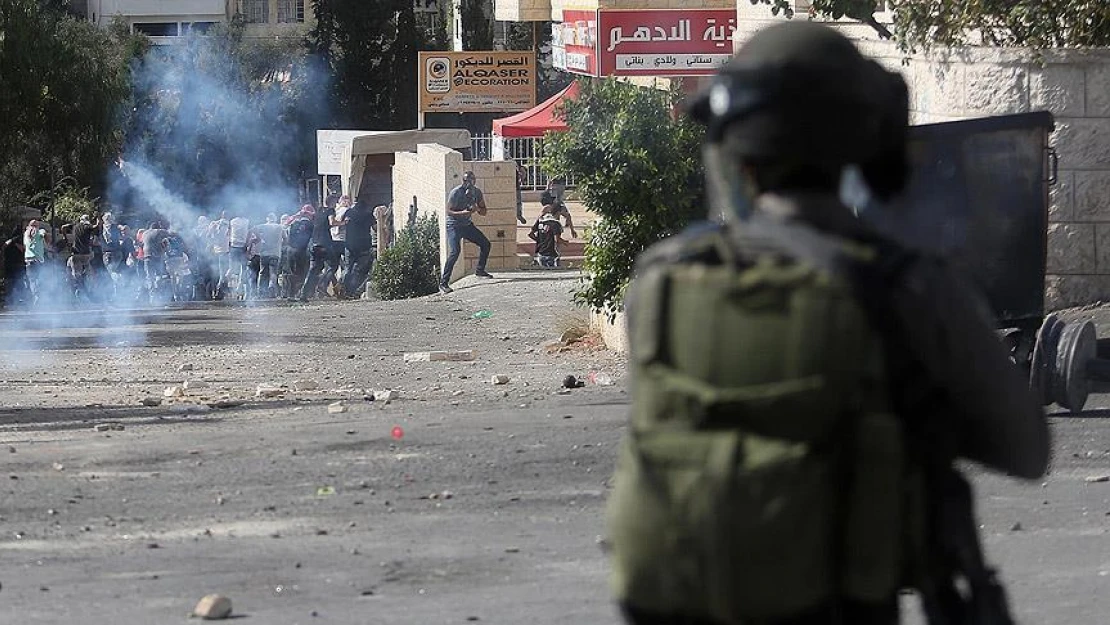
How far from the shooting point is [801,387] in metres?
2.32

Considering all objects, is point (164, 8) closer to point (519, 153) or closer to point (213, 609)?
point (519, 153)

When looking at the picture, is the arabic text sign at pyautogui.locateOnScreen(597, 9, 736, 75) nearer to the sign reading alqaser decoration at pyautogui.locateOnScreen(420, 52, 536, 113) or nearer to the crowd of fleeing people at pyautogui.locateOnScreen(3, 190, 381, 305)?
the crowd of fleeing people at pyautogui.locateOnScreen(3, 190, 381, 305)

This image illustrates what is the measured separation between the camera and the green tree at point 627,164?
14391 mm

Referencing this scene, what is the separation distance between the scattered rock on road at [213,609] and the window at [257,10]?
68172 millimetres

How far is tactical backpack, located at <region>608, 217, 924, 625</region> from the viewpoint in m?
2.33

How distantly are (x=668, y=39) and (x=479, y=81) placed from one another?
1804cm

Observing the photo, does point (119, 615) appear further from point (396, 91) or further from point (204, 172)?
point (396, 91)

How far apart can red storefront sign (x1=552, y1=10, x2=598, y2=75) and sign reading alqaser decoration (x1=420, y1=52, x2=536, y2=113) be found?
11.3 meters

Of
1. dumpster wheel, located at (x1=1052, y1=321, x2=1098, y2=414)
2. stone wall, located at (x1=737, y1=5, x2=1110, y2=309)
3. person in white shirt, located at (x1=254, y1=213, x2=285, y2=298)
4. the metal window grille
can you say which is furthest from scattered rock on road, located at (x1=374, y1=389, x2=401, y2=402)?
the metal window grille

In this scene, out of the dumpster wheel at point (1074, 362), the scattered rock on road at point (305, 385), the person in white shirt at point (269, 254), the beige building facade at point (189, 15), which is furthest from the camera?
the beige building facade at point (189, 15)

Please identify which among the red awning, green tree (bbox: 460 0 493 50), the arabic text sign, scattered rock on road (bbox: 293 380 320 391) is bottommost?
scattered rock on road (bbox: 293 380 320 391)

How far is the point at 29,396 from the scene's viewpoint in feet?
47.8

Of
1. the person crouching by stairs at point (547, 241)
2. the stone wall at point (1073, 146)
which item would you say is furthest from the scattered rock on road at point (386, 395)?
the person crouching by stairs at point (547, 241)

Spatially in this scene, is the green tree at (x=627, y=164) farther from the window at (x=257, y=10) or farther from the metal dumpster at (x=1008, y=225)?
the window at (x=257, y=10)
